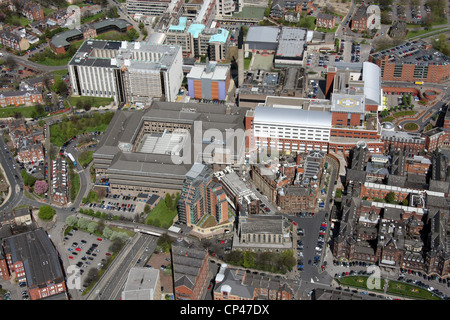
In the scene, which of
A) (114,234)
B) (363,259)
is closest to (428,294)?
(363,259)

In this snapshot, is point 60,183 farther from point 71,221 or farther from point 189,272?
point 189,272

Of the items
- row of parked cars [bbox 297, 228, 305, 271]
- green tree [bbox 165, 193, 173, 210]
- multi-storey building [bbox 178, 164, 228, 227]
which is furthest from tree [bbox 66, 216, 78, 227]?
row of parked cars [bbox 297, 228, 305, 271]

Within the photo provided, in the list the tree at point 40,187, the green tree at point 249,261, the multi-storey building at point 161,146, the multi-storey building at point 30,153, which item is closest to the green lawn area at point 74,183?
the multi-storey building at point 161,146

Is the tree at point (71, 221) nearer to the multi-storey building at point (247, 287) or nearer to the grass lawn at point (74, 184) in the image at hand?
the grass lawn at point (74, 184)

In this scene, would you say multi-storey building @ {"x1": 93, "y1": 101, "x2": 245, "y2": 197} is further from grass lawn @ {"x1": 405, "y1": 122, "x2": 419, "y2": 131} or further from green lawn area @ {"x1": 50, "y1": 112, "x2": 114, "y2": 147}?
grass lawn @ {"x1": 405, "y1": 122, "x2": 419, "y2": 131}

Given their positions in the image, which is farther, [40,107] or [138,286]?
[40,107]

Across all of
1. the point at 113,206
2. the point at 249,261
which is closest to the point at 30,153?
the point at 113,206

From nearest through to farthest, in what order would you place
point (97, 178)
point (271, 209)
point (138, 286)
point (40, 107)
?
point (138, 286) → point (271, 209) → point (97, 178) → point (40, 107)

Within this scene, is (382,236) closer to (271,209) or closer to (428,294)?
(428,294)
